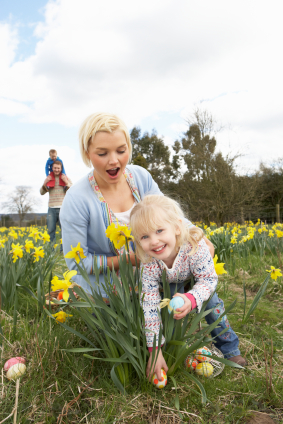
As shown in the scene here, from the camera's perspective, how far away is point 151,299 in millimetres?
1406

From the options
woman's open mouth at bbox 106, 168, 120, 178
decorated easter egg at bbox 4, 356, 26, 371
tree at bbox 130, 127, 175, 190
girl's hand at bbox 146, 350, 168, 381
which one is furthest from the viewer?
tree at bbox 130, 127, 175, 190

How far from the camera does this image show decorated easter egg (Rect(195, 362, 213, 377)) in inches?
55.0

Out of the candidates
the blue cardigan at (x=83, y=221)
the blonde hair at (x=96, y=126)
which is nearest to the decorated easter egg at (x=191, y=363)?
the blue cardigan at (x=83, y=221)

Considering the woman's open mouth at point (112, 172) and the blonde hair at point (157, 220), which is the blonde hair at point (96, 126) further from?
the blonde hair at point (157, 220)

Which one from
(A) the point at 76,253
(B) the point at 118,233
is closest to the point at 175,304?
(B) the point at 118,233

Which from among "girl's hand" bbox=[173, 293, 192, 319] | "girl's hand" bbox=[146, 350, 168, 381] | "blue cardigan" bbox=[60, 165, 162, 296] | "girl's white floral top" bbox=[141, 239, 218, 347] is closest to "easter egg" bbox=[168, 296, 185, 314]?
"girl's hand" bbox=[173, 293, 192, 319]

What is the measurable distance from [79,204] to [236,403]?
4.40 ft

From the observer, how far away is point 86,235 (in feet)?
6.32

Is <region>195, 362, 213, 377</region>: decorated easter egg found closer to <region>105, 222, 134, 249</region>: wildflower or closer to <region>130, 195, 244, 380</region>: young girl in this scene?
<region>130, 195, 244, 380</region>: young girl

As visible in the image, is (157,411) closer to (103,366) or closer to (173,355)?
(173,355)

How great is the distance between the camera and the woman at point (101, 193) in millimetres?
1706

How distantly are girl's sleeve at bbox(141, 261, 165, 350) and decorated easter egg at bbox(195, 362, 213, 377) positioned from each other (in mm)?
250

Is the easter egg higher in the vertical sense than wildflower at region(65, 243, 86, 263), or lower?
lower

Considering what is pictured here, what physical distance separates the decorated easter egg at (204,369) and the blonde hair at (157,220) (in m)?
0.54
